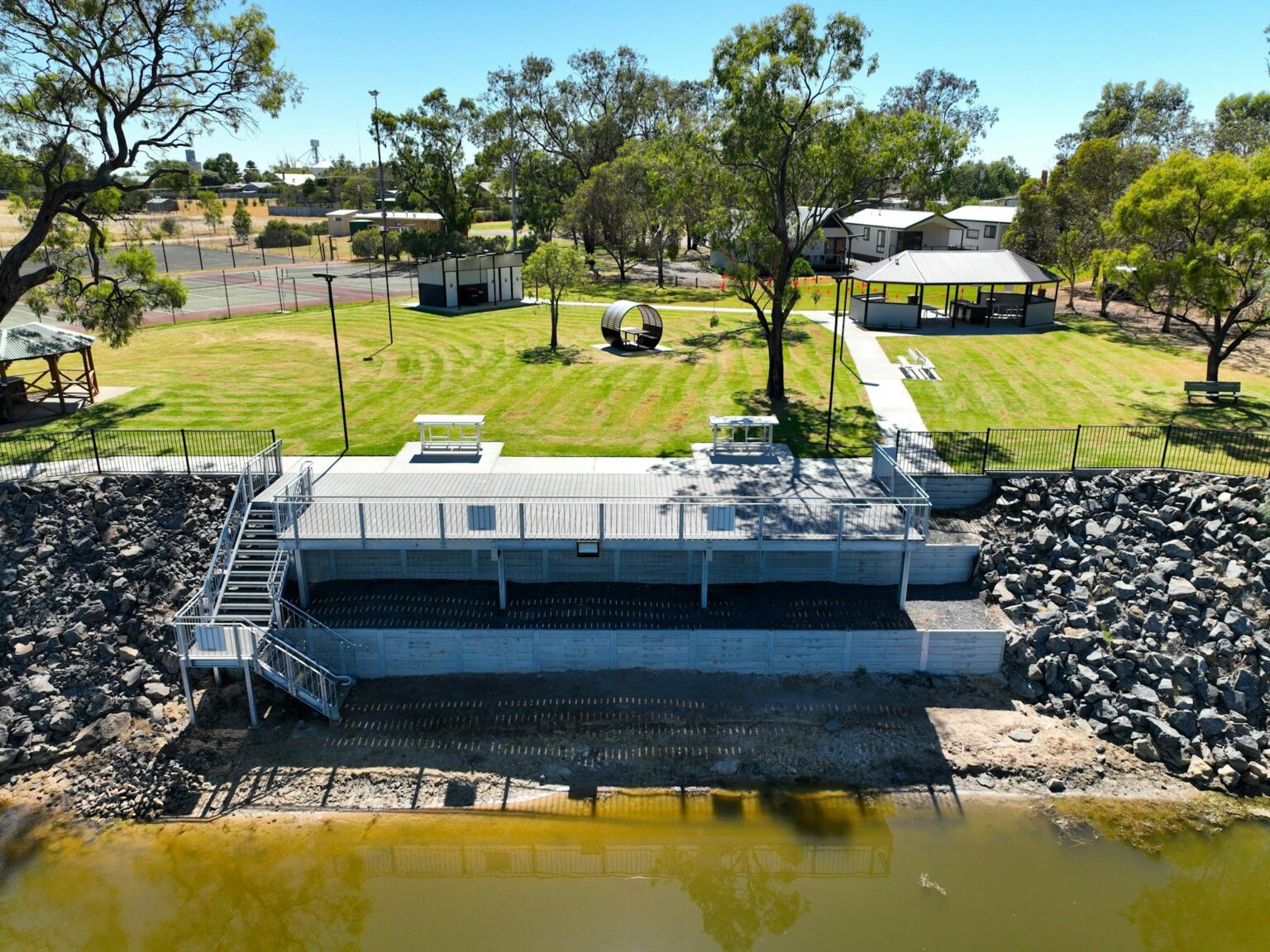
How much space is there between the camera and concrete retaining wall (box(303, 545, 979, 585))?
1780 cm

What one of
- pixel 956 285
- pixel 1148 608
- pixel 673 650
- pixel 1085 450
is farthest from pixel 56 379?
pixel 956 285

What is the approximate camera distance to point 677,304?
4397 cm

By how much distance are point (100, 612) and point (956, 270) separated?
3346cm

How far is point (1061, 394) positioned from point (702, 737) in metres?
17.9

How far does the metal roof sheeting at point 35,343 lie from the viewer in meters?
23.7

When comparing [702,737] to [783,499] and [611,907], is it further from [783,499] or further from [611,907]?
[783,499]

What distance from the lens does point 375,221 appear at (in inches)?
3066

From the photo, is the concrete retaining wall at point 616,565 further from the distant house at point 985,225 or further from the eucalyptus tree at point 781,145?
the distant house at point 985,225

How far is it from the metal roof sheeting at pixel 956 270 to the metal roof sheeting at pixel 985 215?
22.7m

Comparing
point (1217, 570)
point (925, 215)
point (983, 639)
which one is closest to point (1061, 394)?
point (1217, 570)

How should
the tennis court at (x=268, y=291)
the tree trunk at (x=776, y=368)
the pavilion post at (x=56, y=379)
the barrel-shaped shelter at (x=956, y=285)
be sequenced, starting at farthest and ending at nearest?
the tennis court at (x=268, y=291)
the barrel-shaped shelter at (x=956, y=285)
the tree trunk at (x=776, y=368)
the pavilion post at (x=56, y=379)

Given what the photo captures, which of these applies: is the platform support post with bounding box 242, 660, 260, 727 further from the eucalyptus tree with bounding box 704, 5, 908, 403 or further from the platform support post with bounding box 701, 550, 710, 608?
the eucalyptus tree with bounding box 704, 5, 908, 403

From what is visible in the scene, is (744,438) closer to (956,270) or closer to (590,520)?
(590,520)

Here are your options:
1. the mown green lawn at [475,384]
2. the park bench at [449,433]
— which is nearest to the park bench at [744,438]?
the mown green lawn at [475,384]
